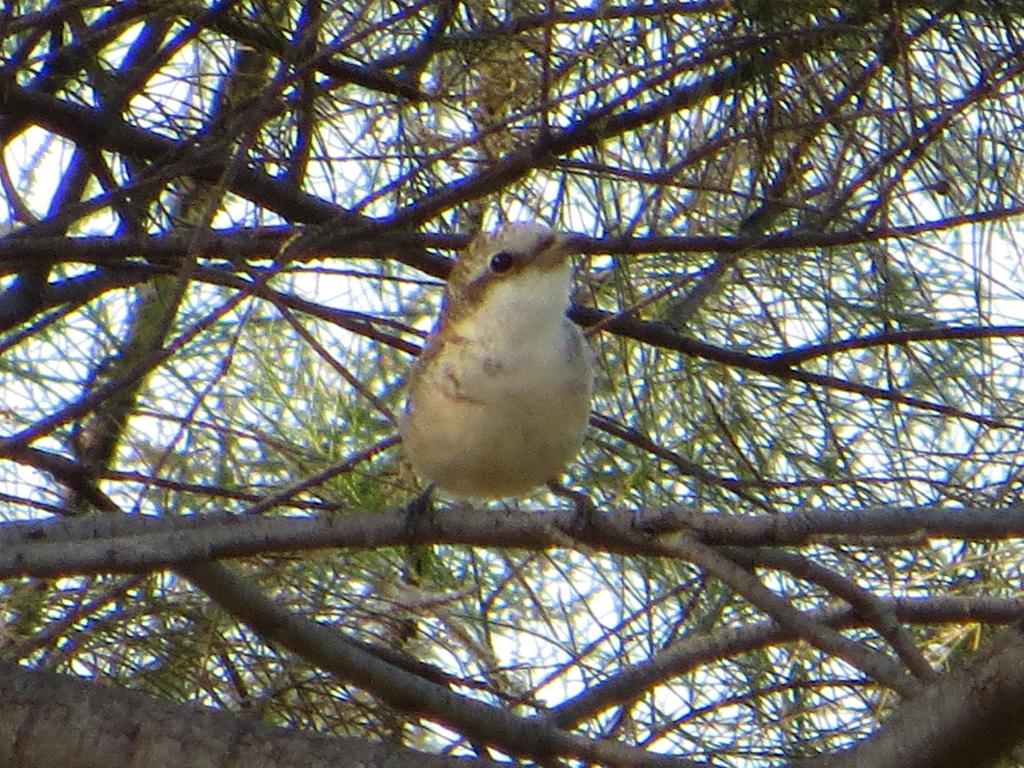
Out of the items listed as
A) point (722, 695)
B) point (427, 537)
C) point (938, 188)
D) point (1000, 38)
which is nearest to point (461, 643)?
point (722, 695)

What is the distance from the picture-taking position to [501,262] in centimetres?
260

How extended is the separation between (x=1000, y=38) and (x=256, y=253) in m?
1.19

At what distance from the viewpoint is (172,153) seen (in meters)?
2.62

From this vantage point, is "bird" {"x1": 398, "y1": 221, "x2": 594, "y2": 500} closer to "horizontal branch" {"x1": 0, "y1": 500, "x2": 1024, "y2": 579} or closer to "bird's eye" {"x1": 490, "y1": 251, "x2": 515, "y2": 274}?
"bird's eye" {"x1": 490, "y1": 251, "x2": 515, "y2": 274}

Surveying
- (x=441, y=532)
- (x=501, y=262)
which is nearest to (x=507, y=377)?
(x=501, y=262)

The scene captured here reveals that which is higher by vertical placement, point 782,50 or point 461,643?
point 782,50

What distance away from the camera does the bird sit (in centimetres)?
255

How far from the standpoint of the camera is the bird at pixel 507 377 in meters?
2.55

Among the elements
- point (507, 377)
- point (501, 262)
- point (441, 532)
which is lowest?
point (441, 532)

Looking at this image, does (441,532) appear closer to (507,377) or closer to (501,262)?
(507,377)

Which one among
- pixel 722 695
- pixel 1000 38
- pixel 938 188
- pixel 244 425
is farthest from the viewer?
pixel 244 425

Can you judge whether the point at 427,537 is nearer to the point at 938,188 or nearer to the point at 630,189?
the point at 938,188

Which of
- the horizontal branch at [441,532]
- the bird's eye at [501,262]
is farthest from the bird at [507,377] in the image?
the horizontal branch at [441,532]

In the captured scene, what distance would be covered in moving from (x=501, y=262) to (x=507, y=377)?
0.18 metres
